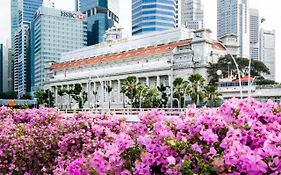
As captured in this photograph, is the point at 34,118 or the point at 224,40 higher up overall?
the point at 224,40

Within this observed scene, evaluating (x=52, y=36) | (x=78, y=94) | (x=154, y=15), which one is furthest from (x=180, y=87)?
(x=52, y=36)

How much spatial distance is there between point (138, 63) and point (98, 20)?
9793cm

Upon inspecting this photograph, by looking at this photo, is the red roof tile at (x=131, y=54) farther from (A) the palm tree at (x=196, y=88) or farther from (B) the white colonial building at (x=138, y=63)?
(A) the palm tree at (x=196, y=88)

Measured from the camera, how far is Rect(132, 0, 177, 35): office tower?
438ft

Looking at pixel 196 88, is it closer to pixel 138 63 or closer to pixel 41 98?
pixel 138 63

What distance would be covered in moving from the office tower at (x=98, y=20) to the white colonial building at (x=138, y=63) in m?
51.6

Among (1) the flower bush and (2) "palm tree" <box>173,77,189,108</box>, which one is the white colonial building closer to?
(2) "palm tree" <box>173,77,189,108</box>

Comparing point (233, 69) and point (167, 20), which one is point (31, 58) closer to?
point (167, 20)

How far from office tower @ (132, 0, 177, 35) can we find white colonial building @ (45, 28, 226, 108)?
1522cm

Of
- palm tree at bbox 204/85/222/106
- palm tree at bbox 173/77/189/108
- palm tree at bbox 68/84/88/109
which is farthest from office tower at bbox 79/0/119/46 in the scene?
palm tree at bbox 204/85/222/106

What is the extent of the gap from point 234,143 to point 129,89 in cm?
7582

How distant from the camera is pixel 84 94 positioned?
105 metres

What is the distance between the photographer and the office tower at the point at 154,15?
13338 cm

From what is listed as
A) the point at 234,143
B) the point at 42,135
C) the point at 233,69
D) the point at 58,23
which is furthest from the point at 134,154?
the point at 58,23
